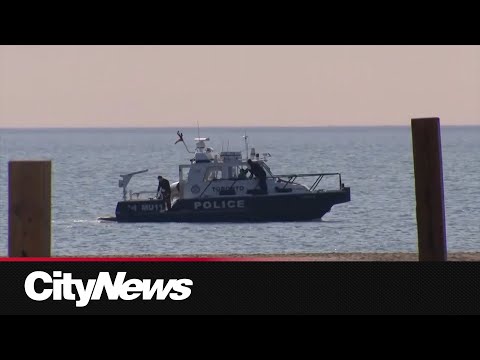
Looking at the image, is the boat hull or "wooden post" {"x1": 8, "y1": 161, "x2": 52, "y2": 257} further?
the boat hull

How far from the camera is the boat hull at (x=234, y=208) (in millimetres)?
50531

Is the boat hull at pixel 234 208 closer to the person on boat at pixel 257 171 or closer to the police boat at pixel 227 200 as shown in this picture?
the police boat at pixel 227 200

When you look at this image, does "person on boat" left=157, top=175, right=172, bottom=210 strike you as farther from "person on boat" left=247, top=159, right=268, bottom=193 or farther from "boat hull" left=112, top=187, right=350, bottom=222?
"person on boat" left=247, top=159, right=268, bottom=193

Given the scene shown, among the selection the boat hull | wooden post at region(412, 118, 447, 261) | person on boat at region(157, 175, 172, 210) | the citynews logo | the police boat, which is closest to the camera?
the citynews logo

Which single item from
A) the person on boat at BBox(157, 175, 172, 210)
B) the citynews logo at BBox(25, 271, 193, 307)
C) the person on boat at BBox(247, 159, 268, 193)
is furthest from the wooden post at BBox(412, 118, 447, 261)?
the person on boat at BBox(157, 175, 172, 210)

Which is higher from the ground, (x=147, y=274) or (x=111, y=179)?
(x=111, y=179)

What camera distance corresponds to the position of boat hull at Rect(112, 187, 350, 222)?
50531mm

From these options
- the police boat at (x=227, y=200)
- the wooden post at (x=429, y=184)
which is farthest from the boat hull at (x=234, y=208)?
the wooden post at (x=429, y=184)

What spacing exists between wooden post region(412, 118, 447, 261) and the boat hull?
4227 centimetres

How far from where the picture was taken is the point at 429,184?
25.4 feet
